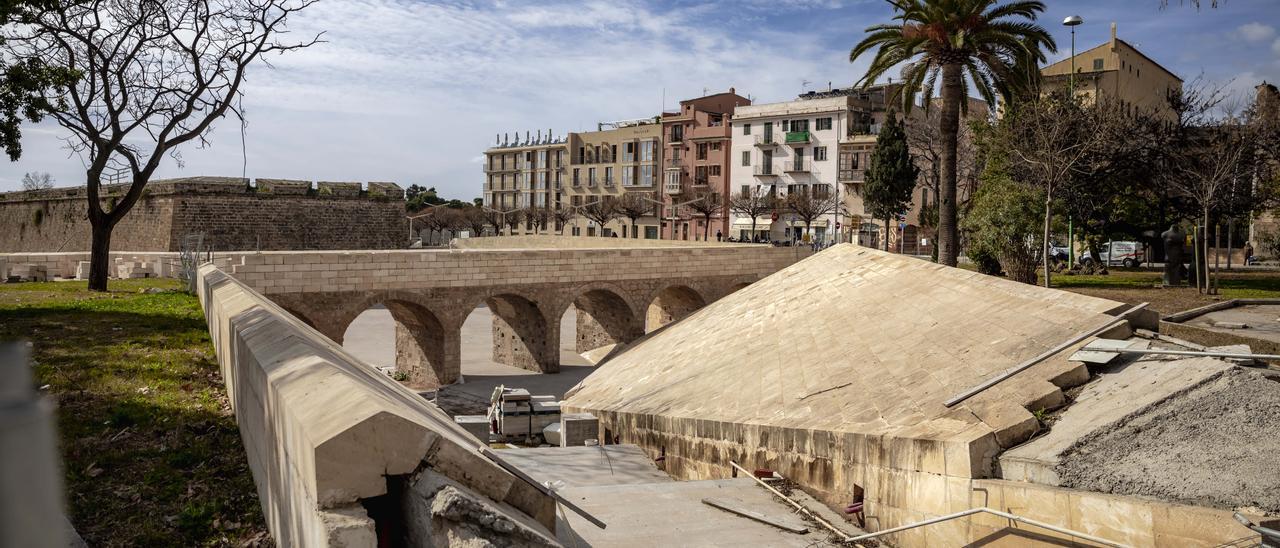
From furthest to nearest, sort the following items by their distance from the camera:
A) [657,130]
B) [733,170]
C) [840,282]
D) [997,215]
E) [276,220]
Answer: [657,130] → [733,170] → [276,220] → [997,215] → [840,282]

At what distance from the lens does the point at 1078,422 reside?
7.88 m

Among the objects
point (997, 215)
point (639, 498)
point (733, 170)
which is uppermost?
point (733, 170)

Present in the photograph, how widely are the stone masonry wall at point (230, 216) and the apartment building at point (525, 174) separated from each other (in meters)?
34.6

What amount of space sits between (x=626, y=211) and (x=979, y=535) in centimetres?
5558

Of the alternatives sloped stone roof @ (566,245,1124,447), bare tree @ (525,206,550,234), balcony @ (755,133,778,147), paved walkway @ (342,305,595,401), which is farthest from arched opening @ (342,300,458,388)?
bare tree @ (525,206,550,234)

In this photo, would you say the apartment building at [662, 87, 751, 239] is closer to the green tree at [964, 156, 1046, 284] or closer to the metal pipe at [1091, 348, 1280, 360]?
the green tree at [964, 156, 1046, 284]

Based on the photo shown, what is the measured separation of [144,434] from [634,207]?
2240 inches

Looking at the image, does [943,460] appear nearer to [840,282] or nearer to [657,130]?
[840,282]

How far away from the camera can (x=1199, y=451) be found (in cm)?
682

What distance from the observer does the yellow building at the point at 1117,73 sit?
4538 centimetres

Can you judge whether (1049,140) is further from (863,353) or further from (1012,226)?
(863,353)

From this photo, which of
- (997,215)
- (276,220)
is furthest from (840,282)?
(276,220)

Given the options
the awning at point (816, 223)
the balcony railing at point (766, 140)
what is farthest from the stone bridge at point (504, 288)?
the balcony railing at point (766, 140)

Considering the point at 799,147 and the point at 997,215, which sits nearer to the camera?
the point at 997,215
